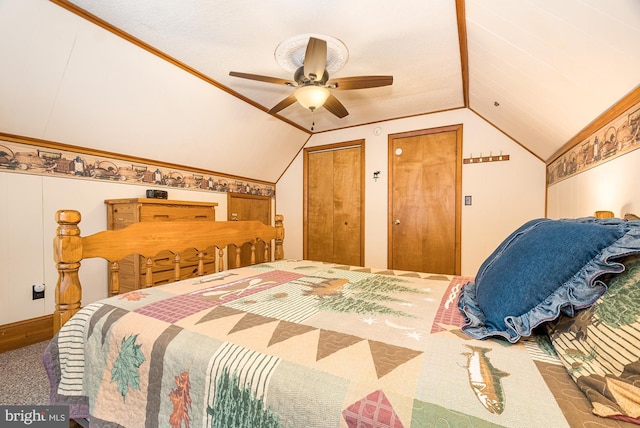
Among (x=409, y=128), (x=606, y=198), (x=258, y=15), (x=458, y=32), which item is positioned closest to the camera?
(x=606, y=198)

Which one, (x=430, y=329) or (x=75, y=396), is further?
(x=75, y=396)

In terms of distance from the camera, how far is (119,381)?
2.99ft

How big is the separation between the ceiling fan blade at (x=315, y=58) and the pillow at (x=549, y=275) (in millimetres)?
1590

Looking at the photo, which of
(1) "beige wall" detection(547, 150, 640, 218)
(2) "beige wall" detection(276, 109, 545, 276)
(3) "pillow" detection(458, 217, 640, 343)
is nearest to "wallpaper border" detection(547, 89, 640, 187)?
(1) "beige wall" detection(547, 150, 640, 218)

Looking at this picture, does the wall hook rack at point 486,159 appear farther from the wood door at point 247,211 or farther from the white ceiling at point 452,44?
the wood door at point 247,211

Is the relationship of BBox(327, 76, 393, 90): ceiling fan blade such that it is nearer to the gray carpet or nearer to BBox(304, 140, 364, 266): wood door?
BBox(304, 140, 364, 266): wood door

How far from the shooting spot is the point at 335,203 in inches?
165

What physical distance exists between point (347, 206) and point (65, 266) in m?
3.34

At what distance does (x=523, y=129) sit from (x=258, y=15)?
2582mm

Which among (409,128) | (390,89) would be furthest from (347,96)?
(409,128)

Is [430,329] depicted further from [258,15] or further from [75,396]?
[258,15]

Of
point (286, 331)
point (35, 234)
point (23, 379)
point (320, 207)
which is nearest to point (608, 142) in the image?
point (286, 331)

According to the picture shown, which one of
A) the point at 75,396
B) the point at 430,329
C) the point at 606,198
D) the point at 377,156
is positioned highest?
the point at 377,156

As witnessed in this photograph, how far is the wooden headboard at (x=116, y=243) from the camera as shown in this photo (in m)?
1.13
